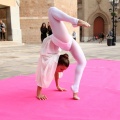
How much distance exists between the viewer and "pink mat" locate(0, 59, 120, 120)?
266 cm

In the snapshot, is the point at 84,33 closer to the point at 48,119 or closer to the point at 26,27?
the point at 26,27

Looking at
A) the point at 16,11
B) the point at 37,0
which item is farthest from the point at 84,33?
the point at 16,11

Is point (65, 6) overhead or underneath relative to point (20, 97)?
overhead

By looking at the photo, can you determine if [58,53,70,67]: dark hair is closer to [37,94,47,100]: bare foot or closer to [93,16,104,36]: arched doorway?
[37,94,47,100]: bare foot

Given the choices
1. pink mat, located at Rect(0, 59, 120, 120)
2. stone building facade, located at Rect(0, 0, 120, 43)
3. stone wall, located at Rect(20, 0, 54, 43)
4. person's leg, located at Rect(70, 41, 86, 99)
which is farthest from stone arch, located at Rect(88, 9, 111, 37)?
person's leg, located at Rect(70, 41, 86, 99)

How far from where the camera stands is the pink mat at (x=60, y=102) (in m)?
2.66

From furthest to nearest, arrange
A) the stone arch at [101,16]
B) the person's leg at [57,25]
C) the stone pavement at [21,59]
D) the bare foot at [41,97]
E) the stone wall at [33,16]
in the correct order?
the stone arch at [101,16] < the stone wall at [33,16] < the stone pavement at [21,59] < the bare foot at [41,97] < the person's leg at [57,25]

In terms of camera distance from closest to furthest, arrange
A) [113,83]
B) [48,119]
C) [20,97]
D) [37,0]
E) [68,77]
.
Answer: [48,119], [20,97], [113,83], [68,77], [37,0]

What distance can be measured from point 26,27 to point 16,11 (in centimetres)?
365

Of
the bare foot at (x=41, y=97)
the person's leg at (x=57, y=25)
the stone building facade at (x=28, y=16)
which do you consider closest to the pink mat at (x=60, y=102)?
the bare foot at (x=41, y=97)

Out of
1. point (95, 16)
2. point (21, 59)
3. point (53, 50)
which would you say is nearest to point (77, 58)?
point (53, 50)

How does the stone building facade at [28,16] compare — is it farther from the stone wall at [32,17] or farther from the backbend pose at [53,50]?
the backbend pose at [53,50]

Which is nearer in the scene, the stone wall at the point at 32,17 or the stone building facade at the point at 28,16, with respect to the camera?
the stone building facade at the point at 28,16

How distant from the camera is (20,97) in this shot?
134 inches
